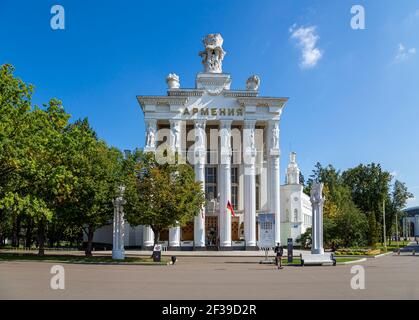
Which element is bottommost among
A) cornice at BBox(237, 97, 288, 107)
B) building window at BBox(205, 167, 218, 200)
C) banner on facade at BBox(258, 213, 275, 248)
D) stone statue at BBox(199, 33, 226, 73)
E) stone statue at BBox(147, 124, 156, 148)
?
banner on facade at BBox(258, 213, 275, 248)

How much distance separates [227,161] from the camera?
5528 centimetres

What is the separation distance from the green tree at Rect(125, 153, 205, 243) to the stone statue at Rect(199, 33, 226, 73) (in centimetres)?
2309

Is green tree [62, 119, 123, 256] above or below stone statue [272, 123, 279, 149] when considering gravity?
below

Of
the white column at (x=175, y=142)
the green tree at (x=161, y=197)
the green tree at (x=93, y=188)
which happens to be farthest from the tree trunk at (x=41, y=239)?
the white column at (x=175, y=142)

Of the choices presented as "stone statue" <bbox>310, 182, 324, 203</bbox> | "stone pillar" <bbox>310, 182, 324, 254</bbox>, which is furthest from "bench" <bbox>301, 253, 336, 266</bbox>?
"stone statue" <bbox>310, 182, 324, 203</bbox>

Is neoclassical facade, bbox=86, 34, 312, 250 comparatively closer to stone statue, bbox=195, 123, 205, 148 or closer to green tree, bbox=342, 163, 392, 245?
stone statue, bbox=195, 123, 205, 148

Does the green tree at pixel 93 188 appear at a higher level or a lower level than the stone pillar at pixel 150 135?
lower

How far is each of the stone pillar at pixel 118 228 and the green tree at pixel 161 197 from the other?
0.59 meters

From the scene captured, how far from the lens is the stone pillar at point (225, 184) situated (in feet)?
178

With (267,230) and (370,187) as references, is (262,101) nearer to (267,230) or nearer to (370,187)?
(267,230)

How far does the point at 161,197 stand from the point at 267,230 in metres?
8.71

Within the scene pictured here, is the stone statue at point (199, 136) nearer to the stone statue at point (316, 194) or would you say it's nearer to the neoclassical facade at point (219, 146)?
the neoclassical facade at point (219, 146)

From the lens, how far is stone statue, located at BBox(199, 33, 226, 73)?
193 feet
